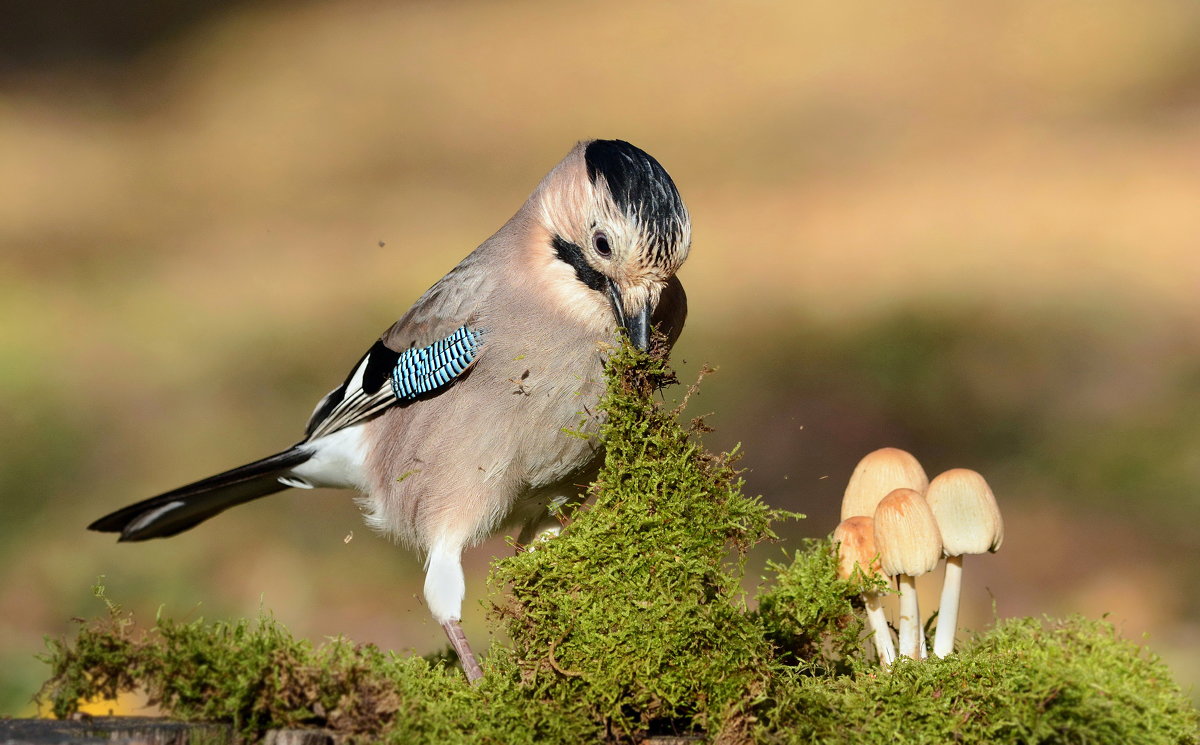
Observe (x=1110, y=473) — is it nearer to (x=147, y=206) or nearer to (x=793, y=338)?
(x=793, y=338)

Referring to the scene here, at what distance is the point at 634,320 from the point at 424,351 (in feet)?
3.08

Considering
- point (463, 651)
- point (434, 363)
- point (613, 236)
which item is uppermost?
point (613, 236)

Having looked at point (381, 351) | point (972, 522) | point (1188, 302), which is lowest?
point (972, 522)

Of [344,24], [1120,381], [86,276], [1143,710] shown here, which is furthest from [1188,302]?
[86,276]

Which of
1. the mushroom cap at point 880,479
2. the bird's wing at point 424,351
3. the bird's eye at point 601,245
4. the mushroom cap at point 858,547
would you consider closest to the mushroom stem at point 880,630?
the mushroom cap at point 858,547

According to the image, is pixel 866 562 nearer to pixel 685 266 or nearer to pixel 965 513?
pixel 965 513

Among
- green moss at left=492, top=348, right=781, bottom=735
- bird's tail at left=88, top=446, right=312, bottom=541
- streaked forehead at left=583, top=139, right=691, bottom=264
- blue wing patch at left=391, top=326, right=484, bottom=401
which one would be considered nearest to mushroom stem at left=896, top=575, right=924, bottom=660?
green moss at left=492, top=348, right=781, bottom=735

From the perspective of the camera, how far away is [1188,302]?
8359 millimetres

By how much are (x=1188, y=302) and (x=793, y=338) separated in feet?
9.57

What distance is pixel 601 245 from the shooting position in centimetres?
327

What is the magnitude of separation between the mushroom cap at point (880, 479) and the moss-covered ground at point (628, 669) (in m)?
0.54

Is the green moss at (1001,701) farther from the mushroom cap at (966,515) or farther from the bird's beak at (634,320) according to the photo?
the bird's beak at (634,320)

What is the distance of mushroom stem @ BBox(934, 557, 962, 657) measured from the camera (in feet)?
9.82

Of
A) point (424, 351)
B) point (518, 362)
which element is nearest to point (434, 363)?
point (424, 351)
